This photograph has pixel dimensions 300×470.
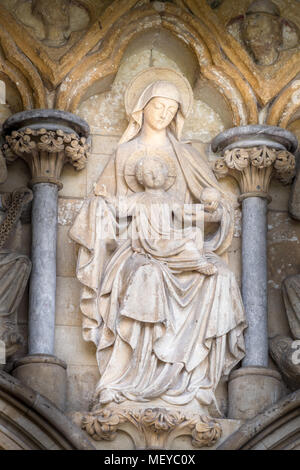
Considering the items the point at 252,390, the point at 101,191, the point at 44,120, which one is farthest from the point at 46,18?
the point at 252,390

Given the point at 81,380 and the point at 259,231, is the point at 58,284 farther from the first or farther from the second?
the point at 259,231

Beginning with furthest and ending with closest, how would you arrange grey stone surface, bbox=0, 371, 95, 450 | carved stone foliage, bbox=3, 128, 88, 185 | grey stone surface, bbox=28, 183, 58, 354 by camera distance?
carved stone foliage, bbox=3, 128, 88, 185 → grey stone surface, bbox=28, 183, 58, 354 → grey stone surface, bbox=0, 371, 95, 450

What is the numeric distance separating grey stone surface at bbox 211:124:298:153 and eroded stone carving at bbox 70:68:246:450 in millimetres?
272

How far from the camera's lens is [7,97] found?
12.0 metres

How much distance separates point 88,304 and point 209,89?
1.93 m

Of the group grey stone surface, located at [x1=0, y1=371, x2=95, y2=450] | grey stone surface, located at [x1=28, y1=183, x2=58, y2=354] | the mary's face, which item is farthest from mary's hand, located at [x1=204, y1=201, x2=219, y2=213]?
grey stone surface, located at [x1=0, y1=371, x2=95, y2=450]

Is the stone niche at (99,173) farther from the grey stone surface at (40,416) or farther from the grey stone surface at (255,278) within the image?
the grey stone surface at (40,416)

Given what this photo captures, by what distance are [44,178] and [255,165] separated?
4.86ft

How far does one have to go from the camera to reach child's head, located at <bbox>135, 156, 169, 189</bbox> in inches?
458

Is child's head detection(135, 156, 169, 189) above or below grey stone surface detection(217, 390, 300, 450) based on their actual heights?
above

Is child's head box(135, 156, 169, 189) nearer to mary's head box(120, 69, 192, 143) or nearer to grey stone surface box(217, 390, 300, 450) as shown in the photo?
mary's head box(120, 69, 192, 143)

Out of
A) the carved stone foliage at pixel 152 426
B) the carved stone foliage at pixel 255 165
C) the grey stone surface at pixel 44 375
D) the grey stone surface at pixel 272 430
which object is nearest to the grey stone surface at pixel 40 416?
the carved stone foliage at pixel 152 426

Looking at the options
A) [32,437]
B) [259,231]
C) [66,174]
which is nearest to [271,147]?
[259,231]

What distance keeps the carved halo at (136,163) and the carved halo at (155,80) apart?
13.0 inches
